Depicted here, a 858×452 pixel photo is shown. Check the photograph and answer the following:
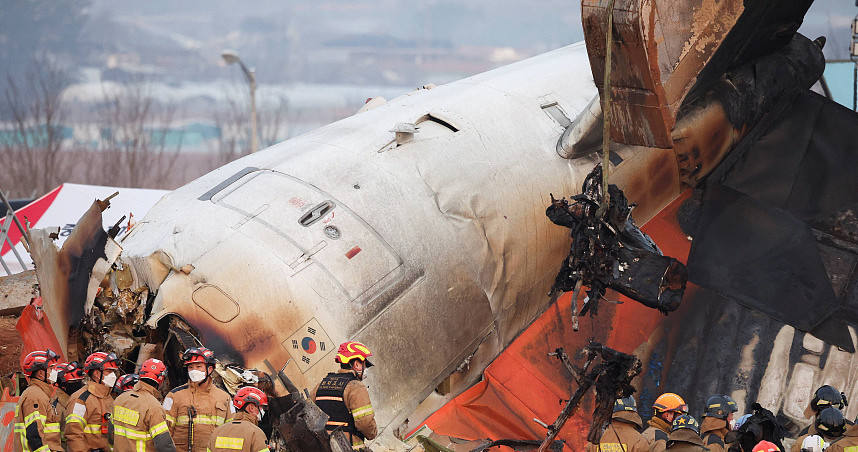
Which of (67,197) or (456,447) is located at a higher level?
(456,447)

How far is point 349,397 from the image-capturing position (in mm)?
7645

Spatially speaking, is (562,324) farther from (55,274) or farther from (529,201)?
(55,274)

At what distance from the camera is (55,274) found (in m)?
8.66

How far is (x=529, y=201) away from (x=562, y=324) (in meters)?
1.89

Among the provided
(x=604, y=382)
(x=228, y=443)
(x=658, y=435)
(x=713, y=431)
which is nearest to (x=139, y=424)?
(x=228, y=443)

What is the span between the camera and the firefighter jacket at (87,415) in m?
8.06

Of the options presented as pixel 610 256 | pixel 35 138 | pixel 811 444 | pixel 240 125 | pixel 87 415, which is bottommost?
pixel 240 125

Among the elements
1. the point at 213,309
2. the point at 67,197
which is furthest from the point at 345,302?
the point at 67,197

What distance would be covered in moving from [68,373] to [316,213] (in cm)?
281

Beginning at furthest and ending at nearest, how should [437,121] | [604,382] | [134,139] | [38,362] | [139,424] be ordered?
[134,139], [437,121], [604,382], [38,362], [139,424]

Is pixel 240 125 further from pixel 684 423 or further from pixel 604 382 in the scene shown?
pixel 684 423

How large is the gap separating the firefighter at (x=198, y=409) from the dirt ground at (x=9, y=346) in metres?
5.94

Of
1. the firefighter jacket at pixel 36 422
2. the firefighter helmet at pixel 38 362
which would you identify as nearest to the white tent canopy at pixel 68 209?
the firefighter helmet at pixel 38 362

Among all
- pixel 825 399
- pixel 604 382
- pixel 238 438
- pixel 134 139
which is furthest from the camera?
pixel 134 139
